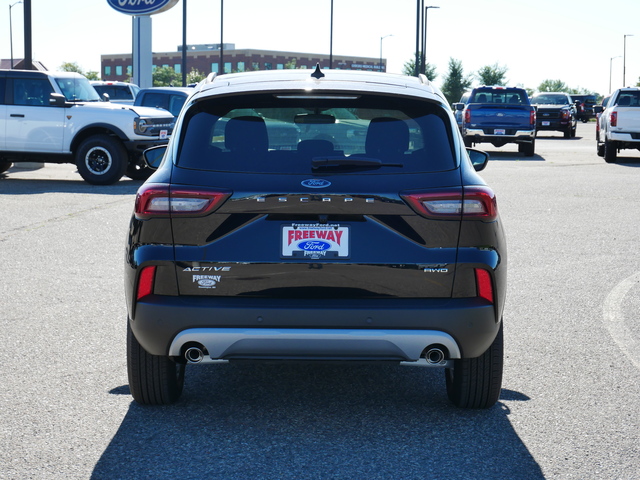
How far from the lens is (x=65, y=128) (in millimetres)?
18469

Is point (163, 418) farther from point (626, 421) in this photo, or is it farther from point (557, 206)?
point (557, 206)

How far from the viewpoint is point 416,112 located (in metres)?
4.63

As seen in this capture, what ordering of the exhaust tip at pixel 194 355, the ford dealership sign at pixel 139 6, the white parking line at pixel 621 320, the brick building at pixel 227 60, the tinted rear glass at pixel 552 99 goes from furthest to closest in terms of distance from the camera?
the brick building at pixel 227 60 < the tinted rear glass at pixel 552 99 < the ford dealership sign at pixel 139 6 < the white parking line at pixel 621 320 < the exhaust tip at pixel 194 355

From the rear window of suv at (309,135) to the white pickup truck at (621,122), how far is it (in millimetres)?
21959

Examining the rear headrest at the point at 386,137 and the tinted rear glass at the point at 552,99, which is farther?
the tinted rear glass at the point at 552,99

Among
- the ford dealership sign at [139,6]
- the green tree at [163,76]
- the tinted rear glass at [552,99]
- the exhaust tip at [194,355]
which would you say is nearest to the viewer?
the exhaust tip at [194,355]

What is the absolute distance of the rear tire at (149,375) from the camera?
187 inches

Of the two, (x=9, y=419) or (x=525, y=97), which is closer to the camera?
(x=9, y=419)

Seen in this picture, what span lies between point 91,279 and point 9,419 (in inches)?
160

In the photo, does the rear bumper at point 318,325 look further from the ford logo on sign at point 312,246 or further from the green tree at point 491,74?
the green tree at point 491,74

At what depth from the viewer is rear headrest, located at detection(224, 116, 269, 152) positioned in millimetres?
4531

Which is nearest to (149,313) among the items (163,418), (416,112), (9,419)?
(163,418)

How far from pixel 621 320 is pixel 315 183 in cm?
370

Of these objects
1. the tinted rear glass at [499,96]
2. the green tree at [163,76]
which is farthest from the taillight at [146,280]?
the green tree at [163,76]
